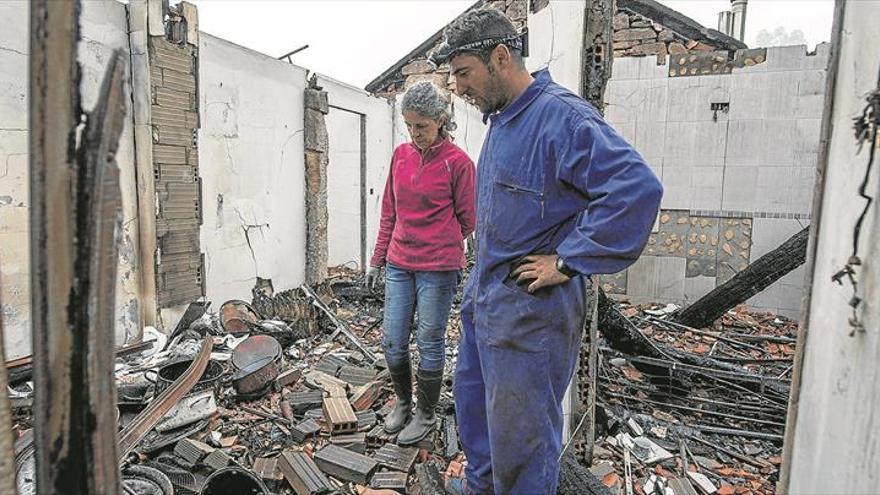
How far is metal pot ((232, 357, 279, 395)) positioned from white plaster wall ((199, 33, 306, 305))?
1536 millimetres

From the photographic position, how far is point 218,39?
200 inches

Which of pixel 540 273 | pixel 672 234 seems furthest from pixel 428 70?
pixel 540 273

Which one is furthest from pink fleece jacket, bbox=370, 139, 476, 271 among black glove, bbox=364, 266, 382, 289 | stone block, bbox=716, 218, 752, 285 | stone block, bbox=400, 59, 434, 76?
stone block, bbox=400, 59, 434, 76

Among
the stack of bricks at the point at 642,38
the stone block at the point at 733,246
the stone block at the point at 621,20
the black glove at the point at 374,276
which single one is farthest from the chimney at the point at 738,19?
the black glove at the point at 374,276

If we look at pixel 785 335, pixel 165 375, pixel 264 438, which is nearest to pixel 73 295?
pixel 264 438

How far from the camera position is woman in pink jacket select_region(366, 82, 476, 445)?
3074 mm

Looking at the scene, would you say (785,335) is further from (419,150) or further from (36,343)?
(36,343)

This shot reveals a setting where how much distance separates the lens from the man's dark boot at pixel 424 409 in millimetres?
3180

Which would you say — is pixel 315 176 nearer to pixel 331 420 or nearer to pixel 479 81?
pixel 331 420

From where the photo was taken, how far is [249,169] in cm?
561

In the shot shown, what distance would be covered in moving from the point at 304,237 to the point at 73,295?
6.19 metres

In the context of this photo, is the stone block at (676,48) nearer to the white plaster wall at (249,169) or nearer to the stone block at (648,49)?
the stone block at (648,49)

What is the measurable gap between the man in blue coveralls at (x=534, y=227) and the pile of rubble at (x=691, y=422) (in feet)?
4.30

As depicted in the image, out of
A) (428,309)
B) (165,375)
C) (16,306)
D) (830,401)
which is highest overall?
(830,401)
